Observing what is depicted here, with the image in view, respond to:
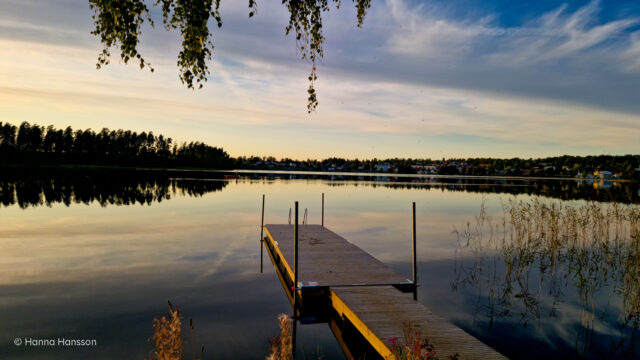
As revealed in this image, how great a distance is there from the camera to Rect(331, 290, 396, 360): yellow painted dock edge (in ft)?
23.5

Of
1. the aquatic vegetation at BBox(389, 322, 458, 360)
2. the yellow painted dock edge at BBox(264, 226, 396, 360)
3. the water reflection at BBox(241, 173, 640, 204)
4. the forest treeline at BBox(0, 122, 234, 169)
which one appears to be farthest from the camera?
the forest treeline at BBox(0, 122, 234, 169)

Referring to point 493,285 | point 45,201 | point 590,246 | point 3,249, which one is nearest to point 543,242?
point 590,246

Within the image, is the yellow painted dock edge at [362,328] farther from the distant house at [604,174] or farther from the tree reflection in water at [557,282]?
the distant house at [604,174]

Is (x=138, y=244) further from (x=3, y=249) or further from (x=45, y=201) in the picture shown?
(x=45, y=201)

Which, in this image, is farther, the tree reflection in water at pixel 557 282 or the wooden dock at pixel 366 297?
the tree reflection in water at pixel 557 282

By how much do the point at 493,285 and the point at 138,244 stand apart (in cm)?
1665

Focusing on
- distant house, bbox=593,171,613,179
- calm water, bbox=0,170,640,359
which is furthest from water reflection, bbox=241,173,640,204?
distant house, bbox=593,171,613,179

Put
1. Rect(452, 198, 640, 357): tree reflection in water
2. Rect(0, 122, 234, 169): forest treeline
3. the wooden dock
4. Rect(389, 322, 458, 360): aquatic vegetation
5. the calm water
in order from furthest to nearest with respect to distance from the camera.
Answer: Rect(0, 122, 234, 169): forest treeline → Rect(452, 198, 640, 357): tree reflection in water → the calm water → the wooden dock → Rect(389, 322, 458, 360): aquatic vegetation

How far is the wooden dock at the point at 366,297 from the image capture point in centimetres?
744

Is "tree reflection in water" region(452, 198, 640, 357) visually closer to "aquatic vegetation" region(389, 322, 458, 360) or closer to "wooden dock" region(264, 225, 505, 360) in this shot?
"wooden dock" region(264, 225, 505, 360)

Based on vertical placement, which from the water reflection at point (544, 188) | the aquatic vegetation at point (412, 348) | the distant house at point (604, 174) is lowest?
the water reflection at point (544, 188)

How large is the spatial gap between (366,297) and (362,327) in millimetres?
1840

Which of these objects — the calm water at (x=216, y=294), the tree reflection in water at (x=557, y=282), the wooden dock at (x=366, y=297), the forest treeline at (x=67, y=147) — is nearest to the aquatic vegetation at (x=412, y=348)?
the wooden dock at (x=366, y=297)

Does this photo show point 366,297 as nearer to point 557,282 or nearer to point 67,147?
point 557,282
